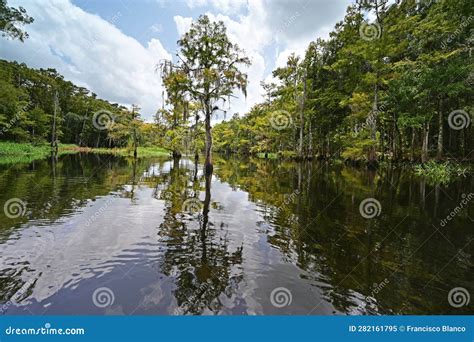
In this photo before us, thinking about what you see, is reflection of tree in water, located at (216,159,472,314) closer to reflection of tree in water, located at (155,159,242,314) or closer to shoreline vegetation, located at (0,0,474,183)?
reflection of tree in water, located at (155,159,242,314)

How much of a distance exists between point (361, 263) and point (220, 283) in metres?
2.85

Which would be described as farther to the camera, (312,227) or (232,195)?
(232,195)

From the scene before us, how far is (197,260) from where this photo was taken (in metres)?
5.10

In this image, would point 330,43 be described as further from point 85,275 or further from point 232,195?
point 85,275

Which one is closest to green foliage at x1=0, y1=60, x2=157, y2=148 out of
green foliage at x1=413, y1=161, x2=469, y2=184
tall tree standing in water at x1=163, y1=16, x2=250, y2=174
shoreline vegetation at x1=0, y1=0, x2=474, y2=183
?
shoreline vegetation at x1=0, y1=0, x2=474, y2=183

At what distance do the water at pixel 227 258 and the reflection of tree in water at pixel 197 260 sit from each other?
2 cm

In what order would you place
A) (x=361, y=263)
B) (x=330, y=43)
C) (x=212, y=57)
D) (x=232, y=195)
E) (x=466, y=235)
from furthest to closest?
(x=330, y=43) < (x=212, y=57) < (x=232, y=195) < (x=466, y=235) < (x=361, y=263)

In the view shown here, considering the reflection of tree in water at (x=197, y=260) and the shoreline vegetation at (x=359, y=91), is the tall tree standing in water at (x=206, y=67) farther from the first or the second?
the reflection of tree in water at (x=197, y=260)

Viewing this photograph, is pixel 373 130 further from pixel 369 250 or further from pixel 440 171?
pixel 369 250

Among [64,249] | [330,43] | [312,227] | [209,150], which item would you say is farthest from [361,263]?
[330,43]

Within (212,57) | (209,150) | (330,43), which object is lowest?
(209,150)

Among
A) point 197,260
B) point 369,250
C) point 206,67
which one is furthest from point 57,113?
point 369,250

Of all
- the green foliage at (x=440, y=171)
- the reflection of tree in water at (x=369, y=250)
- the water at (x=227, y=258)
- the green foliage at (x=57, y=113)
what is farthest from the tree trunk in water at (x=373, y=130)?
the green foliage at (x=57, y=113)

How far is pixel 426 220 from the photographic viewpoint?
8.45m
